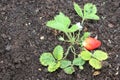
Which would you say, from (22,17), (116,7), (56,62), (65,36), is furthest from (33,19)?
(116,7)

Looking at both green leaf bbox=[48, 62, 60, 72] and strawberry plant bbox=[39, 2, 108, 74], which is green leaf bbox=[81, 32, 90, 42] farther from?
green leaf bbox=[48, 62, 60, 72]

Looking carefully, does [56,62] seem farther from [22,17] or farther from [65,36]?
[22,17]

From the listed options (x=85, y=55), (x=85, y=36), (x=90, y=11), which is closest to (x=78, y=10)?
(x=90, y=11)

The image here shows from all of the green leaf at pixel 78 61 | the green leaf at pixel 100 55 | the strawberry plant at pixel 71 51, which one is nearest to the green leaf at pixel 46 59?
the strawberry plant at pixel 71 51

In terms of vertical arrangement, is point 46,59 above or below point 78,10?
below

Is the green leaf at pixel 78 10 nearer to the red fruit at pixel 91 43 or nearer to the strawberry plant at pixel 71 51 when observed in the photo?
the strawberry plant at pixel 71 51

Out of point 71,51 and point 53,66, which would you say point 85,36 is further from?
point 53,66
